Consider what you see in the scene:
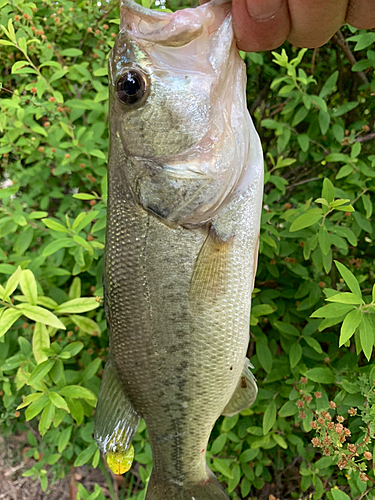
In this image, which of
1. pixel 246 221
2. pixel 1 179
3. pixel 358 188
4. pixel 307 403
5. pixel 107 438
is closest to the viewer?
pixel 246 221

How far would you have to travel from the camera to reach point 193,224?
1.03 metres

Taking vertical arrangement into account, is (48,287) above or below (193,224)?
below

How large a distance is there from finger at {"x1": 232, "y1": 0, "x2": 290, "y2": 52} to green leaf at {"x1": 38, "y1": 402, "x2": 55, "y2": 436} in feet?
4.64

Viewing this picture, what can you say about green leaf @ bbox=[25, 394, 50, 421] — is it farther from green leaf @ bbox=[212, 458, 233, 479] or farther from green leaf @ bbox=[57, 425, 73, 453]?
green leaf @ bbox=[212, 458, 233, 479]

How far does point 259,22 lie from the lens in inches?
34.9

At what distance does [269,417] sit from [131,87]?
1483 mm

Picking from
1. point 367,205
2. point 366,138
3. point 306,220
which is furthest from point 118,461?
point 366,138

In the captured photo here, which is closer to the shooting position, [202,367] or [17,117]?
[202,367]

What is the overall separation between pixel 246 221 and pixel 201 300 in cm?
28

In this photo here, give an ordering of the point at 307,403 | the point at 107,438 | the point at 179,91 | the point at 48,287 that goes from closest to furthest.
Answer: the point at 179,91
the point at 107,438
the point at 307,403
the point at 48,287

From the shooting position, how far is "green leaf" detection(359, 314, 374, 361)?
3.45ft

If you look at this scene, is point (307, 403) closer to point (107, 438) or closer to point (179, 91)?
point (107, 438)

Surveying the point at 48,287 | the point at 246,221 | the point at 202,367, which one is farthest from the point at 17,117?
the point at 202,367

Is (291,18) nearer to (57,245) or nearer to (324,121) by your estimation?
(324,121)
